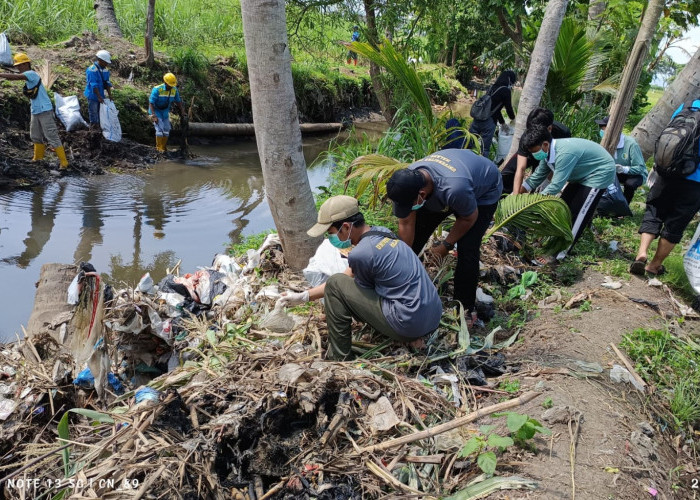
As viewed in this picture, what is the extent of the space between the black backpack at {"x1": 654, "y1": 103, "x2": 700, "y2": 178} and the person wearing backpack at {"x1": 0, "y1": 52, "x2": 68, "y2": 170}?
836cm

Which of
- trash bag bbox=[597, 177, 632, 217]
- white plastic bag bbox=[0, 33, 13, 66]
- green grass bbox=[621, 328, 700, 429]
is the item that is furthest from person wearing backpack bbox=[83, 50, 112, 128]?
green grass bbox=[621, 328, 700, 429]

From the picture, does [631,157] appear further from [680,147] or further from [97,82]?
[97,82]

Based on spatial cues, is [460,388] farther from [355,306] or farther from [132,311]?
[132,311]

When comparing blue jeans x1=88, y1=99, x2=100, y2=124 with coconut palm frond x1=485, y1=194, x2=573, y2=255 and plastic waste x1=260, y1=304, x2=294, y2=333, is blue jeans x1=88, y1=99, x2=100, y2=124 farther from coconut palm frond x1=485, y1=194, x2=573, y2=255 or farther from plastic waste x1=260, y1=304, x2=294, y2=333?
coconut palm frond x1=485, y1=194, x2=573, y2=255

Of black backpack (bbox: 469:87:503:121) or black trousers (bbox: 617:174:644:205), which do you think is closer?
black trousers (bbox: 617:174:644:205)

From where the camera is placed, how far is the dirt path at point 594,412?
88.7 inches

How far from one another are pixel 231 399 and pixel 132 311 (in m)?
1.22

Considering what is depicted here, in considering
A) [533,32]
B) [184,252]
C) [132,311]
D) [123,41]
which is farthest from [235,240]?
[533,32]

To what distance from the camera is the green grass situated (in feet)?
9.94

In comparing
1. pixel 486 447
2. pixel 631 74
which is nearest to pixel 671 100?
pixel 631 74

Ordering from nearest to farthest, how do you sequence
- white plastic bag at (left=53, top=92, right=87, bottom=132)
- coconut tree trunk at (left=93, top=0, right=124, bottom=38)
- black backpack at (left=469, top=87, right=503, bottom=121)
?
black backpack at (left=469, top=87, right=503, bottom=121) < white plastic bag at (left=53, top=92, right=87, bottom=132) < coconut tree trunk at (left=93, top=0, right=124, bottom=38)

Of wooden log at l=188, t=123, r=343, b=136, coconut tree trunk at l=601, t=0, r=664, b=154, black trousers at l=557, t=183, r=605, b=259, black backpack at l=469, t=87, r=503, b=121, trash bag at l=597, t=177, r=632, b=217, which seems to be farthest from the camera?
wooden log at l=188, t=123, r=343, b=136

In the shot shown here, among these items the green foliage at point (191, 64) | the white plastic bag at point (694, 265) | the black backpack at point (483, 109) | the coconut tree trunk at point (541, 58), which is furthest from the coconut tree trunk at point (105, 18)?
the white plastic bag at point (694, 265)

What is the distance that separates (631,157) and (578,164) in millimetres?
1971
